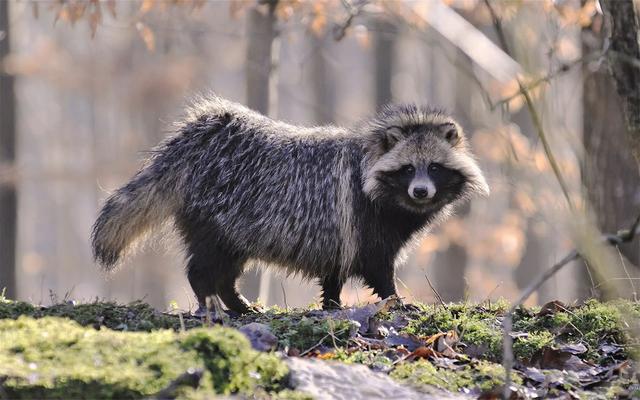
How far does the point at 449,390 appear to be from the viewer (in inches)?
171

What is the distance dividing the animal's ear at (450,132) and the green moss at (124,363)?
13.2 ft

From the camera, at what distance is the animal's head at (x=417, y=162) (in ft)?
23.9

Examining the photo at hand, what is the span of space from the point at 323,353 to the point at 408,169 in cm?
288

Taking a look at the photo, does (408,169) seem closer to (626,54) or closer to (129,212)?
(129,212)

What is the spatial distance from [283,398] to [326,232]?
348cm

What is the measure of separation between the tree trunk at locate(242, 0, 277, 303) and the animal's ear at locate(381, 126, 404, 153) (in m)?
2.61

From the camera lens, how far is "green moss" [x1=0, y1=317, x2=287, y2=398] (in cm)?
360

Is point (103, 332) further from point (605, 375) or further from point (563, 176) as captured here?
point (605, 375)

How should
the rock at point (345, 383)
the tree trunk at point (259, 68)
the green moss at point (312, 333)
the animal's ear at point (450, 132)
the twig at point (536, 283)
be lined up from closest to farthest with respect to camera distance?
the twig at point (536, 283) → the rock at point (345, 383) → the green moss at point (312, 333) → the animal's ear at point (450, 132) → the tree trunk at point (259, 68)

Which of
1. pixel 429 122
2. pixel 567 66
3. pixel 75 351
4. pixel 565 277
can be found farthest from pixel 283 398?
pixel 565 277

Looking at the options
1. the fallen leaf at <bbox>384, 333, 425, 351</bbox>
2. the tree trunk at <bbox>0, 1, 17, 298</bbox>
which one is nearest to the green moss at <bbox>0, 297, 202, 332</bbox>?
the fallen leaf at <bbox>384, 333, 425, 351</bbox>

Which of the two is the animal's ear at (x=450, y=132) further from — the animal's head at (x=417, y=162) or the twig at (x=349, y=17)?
the twig at (x=349, y=17)

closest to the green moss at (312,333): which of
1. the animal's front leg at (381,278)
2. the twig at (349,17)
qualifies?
the animal's front leg at (381,278)

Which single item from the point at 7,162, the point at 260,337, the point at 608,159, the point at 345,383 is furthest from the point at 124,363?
the point at 7,162
